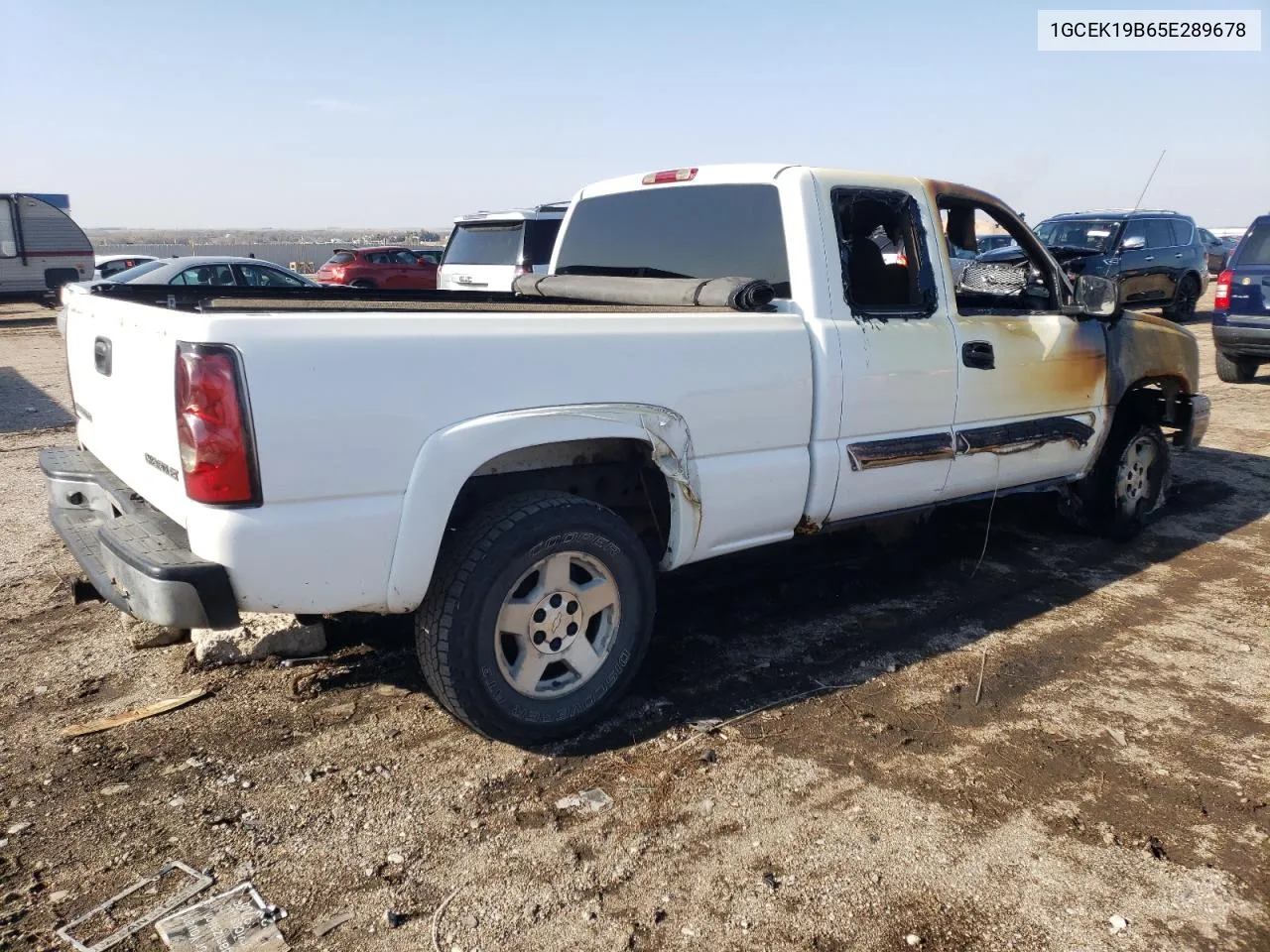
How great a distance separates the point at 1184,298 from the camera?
59.7 feet

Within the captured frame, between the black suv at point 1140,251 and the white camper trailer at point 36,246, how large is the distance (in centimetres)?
1884

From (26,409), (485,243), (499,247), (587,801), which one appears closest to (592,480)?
(587,801)

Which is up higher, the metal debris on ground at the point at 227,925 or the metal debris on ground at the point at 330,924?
the metal debris on ground at the point at 227,925

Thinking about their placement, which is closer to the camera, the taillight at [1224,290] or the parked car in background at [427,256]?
the taillight at [1224,290]

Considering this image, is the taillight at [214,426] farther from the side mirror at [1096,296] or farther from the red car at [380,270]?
the red car at [380,270]

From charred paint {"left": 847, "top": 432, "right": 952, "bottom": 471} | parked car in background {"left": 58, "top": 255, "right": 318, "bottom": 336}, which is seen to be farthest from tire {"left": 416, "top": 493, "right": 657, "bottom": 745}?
parked car in background {"left": 58, "top": 255, "right": 318, "bottom": 336}

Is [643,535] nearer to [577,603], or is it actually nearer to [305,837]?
[577,603]

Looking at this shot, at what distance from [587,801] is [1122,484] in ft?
13.8

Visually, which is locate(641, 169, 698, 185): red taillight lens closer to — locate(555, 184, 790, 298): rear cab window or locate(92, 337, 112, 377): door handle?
locate(555, 184, 790, 298): rear cab window

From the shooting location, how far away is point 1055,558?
5590 millimetres

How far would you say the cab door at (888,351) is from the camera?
13.3ft

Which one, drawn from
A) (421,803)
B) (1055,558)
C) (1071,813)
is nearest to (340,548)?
(421,803)

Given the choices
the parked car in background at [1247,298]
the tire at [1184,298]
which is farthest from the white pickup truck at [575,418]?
the tire at [1184,298]

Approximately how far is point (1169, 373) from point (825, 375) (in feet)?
10.3
